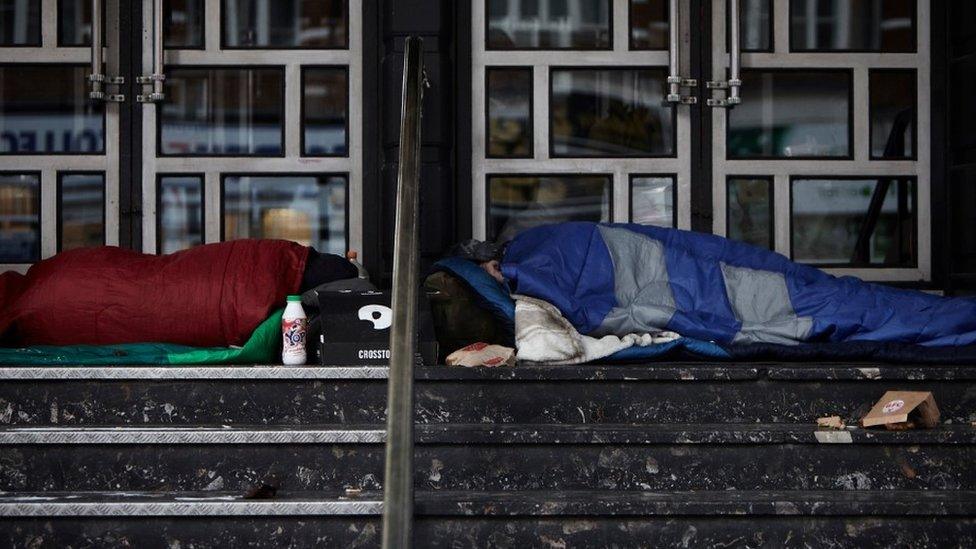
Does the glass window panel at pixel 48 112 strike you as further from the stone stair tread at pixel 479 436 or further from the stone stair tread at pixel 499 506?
the stone stair tread at pixel 499 506

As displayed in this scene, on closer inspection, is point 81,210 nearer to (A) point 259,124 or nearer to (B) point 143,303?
(A) point 259,124

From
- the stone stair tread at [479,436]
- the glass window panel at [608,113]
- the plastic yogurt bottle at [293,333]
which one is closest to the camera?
the stone stair tread at [479,436]

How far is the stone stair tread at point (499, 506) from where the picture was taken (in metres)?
3.02

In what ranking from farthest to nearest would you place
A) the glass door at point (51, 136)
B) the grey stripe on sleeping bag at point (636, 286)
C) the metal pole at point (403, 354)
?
1. the glass door at point (51, 136)
2. the grey stripe on sleeping bag at point (636, 286)
3. the metal pole at point (403, 354)

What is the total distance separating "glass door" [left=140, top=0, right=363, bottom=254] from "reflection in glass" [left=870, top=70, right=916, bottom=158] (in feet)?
6.98

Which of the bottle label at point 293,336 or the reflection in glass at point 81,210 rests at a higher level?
the reflection in glass at point 81,210

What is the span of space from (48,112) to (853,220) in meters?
3.32

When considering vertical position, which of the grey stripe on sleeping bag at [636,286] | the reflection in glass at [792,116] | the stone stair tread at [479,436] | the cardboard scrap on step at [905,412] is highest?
the reflection in glass at [792,116]

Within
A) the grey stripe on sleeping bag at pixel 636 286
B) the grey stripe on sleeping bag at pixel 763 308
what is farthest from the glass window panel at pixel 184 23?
the grey stripe on sleeping bag at pixel 763 308

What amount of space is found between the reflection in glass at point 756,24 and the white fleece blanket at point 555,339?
1625 millimetres

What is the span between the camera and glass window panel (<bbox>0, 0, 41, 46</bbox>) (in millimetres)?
4750

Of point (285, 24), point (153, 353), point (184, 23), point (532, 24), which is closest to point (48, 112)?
point (184, 23)

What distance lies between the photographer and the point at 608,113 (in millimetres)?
4844

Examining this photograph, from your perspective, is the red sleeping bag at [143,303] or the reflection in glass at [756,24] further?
the reflection in glass at [756,24]
